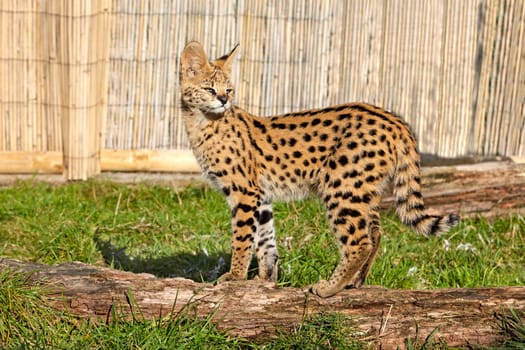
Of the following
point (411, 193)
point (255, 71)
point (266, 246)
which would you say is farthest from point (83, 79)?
point (411, 193)

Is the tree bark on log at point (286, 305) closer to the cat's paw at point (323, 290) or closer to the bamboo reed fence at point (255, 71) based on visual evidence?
the cat's paw at point (323, 290)

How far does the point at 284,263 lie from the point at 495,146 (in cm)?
321

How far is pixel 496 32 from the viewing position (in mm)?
9406

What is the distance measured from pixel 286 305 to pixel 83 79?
14.1 feet

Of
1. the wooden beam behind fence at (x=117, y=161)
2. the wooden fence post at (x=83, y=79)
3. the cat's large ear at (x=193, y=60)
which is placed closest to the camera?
the cat's large ear at (x=193, y=60)

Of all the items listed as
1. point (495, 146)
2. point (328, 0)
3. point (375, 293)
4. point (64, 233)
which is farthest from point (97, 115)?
point (375, 293)

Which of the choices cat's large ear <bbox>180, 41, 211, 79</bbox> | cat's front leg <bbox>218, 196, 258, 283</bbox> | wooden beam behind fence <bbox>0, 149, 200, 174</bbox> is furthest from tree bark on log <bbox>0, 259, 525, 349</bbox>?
wooden beam behind fence <bbox>0, 149, 200, 174</bbox>

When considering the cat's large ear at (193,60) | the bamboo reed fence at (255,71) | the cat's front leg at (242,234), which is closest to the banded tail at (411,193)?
the cat's front leg at (242,234)

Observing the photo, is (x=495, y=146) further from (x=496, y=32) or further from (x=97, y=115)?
(x=97, y=115)

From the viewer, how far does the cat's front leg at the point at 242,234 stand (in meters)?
6.71

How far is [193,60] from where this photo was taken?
6.96 metres

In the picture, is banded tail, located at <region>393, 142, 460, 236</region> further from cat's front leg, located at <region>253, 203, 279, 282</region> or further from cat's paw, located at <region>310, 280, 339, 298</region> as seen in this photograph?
cat's front leg, located at <region>253, 203, 279, 282</region>

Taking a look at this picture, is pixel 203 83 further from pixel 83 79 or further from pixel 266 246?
pixel 83 79

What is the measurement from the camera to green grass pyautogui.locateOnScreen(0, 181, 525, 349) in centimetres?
700
